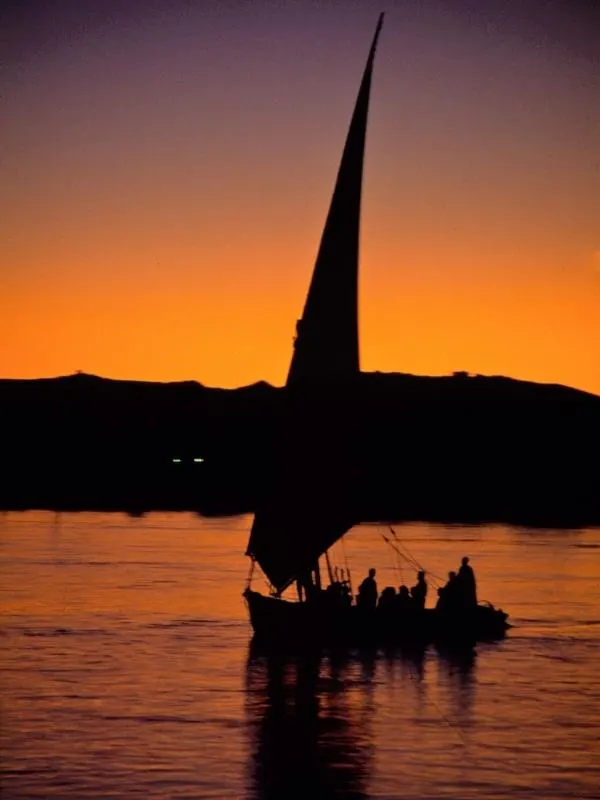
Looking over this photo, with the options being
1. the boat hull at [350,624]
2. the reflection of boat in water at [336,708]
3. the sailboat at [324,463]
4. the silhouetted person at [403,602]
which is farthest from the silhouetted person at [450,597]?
the reflection of boat in water at [336,708]

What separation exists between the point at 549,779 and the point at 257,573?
167 feet

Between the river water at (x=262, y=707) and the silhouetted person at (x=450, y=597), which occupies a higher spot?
the silhouetted person at (x=450, y=597)

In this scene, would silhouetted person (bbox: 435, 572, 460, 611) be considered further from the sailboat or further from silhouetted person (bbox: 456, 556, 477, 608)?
the sailboat

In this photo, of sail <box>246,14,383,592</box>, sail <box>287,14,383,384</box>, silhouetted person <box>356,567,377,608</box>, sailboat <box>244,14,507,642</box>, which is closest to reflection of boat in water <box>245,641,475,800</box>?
sailboat <box>244,14,507,642</box>

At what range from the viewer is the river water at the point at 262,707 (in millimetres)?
24328

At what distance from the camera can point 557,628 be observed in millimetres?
48000

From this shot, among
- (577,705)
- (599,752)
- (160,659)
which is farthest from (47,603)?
(599,752)

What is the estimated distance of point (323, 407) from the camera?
39594 millimetres

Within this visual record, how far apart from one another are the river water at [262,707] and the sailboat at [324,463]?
0.90m

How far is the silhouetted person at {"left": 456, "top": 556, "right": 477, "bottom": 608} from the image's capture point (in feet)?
128

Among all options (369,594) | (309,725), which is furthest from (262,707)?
(369,594)

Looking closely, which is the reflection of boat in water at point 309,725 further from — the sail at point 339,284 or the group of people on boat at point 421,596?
the sail at point 339,284

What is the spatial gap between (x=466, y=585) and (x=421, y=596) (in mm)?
1108

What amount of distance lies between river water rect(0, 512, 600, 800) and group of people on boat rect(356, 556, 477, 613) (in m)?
1.19
